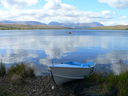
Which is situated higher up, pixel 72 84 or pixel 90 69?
pixel 90 69

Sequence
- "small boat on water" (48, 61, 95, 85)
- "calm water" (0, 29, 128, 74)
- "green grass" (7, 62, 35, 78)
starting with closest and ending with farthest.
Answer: "small boat on water" (48, 61, 95, 85) < "green grass" (7, 62, 35, 78) < "calm water" (0, 29, 128, 74)

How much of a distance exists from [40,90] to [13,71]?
115 inches

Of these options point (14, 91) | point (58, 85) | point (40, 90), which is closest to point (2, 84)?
point (14, 91)

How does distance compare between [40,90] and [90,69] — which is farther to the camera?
[90,69]

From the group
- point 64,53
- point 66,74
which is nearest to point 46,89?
point 66,74

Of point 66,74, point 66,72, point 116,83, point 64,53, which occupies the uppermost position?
point 66,72

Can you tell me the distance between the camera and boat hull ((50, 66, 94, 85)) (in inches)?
293

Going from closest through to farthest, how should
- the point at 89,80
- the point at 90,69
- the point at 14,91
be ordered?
the point at 14,91 < the point at 89,80 < the point at 90,69

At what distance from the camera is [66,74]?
7.68 meters

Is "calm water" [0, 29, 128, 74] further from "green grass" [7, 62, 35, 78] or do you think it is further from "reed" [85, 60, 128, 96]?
"reed" [85, 60, 128, 96]

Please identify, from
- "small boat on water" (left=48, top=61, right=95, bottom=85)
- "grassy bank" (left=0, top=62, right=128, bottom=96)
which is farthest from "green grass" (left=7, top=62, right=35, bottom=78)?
"small boat on water" (left=48, top=61, right=95, bottom=85)

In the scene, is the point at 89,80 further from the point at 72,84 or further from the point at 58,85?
the point at 58,85

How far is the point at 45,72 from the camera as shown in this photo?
10.7 m

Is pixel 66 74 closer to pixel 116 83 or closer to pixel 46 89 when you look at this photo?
pixel 46 89
